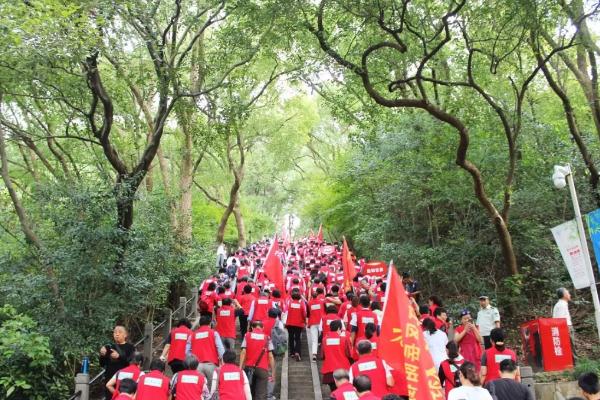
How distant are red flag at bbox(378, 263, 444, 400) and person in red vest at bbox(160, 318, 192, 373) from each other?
162 inches

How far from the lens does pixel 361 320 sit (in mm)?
8898

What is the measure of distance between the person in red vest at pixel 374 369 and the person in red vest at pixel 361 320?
8.21 feet

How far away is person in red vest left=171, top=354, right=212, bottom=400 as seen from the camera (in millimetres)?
6383

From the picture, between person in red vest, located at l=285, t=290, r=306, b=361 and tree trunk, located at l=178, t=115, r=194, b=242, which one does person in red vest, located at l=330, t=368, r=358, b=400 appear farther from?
tree trunk, located at l=178, t=115, r=194, b=242

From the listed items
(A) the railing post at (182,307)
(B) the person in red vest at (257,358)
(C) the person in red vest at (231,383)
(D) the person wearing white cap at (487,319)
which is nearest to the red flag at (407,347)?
(C) the person in red vest at (231,383)

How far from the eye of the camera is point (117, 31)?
11.7 meters

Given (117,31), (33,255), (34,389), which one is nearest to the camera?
(34,389)

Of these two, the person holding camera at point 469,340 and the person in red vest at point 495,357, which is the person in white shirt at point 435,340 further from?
the person in red vest at point 495,357

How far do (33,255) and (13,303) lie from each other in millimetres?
1120

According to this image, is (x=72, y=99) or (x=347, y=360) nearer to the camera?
(x=347, y=360)

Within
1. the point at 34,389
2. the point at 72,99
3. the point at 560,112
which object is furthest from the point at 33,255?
the point at 560,112

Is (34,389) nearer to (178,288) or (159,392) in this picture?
(159,392)

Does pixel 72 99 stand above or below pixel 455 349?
above

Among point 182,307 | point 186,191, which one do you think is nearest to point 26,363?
point 182,307
